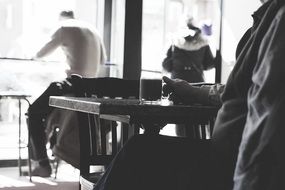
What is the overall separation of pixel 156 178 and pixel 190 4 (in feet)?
15.1

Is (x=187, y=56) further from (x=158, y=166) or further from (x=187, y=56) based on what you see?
(x=158, y=166)

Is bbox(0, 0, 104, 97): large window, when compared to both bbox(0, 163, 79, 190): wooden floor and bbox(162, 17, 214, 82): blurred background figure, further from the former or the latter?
bbox(162, 17, 214, 82): blurred background figure

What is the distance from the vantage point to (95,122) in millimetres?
2195

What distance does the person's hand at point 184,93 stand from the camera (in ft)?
5.63

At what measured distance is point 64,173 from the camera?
4789mm

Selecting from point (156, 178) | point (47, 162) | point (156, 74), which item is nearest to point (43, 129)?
point (47, 162)

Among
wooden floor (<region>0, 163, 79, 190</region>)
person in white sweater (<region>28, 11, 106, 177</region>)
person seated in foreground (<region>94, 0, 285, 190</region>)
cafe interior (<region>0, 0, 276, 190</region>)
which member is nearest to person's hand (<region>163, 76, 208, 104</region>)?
person seated in foreground (<region>94, 0, 285, 190</region>)

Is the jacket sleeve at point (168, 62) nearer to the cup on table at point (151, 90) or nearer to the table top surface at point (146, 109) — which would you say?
the cup on table at point (151, 90)

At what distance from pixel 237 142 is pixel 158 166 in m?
0.28

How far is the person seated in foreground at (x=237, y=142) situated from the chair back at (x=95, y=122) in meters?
0.43

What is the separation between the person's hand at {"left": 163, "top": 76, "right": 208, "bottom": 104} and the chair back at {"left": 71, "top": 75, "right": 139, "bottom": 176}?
0.37 metres

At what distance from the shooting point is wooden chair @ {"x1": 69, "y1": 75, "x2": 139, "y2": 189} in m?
1.89

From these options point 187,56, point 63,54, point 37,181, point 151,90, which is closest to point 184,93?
point 151,90

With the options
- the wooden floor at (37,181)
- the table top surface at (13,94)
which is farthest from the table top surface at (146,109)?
the table top surface at (13,94)
